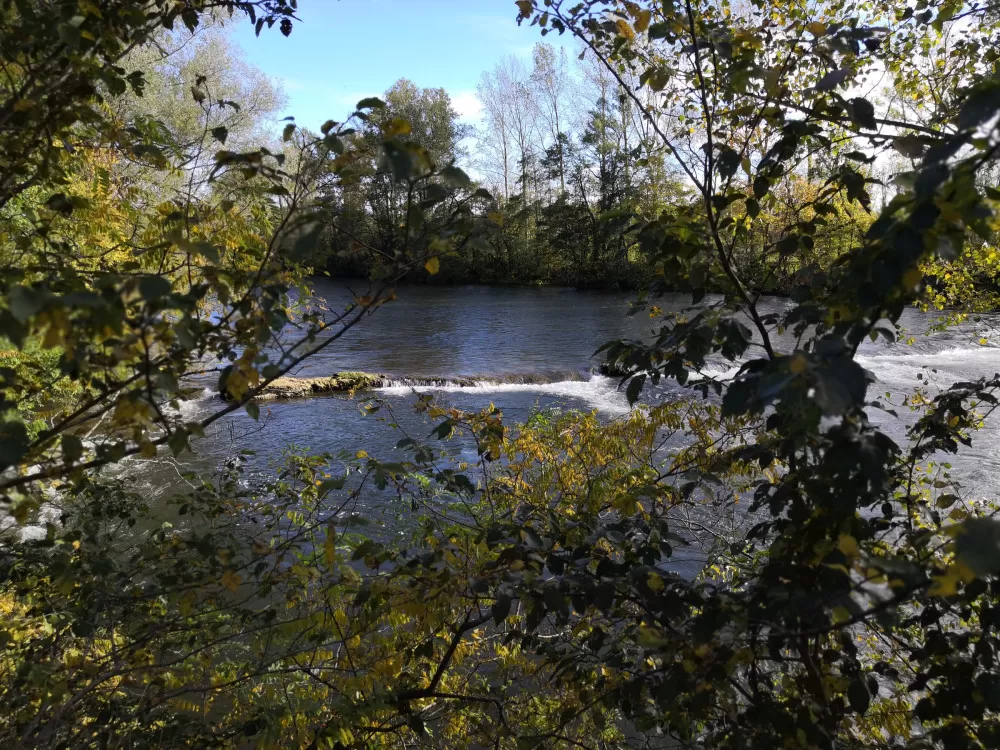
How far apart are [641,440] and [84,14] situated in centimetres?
333

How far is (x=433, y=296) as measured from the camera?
2608cm

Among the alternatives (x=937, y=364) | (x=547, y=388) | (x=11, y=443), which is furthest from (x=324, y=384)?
(x=937, y=364)

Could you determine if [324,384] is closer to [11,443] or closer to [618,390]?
[618,390]

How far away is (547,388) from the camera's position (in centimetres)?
1209

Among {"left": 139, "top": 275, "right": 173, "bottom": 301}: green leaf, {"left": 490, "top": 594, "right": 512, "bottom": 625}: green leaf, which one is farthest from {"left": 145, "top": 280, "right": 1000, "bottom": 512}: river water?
{"left": 139, "top": 275, "right": 173, "bottom": 301}: green leaf

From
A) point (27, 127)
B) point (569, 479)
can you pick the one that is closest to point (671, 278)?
point (27, 127)

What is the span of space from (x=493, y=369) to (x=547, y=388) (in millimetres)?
1868

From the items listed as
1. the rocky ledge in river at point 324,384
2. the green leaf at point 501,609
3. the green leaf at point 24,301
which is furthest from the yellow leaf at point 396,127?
the rocky ledge in river at point 324,384

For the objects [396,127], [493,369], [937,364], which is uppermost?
[396,127]

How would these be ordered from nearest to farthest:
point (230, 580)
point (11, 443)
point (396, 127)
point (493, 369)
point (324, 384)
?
1. point (11, 443)
2. point (396, 127)
3. point (230, 580)
4. point (324, 384)
5. point (493, 369)

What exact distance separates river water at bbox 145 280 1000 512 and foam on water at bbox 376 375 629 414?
0.07 feet

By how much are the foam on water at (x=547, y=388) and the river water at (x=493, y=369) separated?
0.07 ft

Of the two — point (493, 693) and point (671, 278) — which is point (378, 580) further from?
point (671, 278)

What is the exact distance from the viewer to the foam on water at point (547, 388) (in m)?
11.5
